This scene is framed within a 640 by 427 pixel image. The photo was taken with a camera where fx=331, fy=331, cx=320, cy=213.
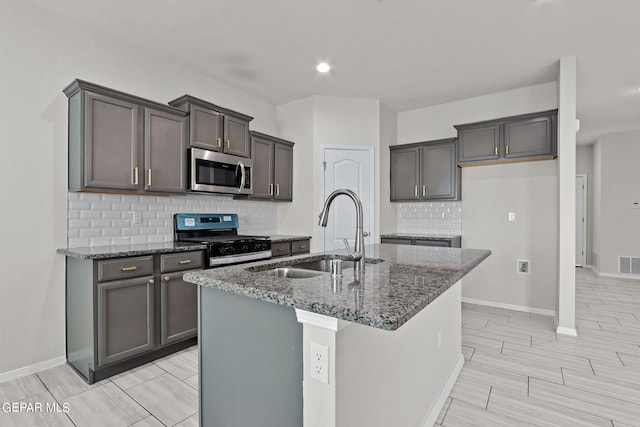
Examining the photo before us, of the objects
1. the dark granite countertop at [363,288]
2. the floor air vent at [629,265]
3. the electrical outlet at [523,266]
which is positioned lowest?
the floor air vent at [629,265]

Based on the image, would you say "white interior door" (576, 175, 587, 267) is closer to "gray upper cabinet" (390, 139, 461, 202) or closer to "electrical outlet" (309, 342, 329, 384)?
"gray upper cabinet" (390, 139, 461, 202)

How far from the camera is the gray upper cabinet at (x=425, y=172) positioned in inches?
173

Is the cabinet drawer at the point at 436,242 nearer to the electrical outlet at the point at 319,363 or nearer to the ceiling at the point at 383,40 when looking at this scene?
the ceiling at the point at 383,40

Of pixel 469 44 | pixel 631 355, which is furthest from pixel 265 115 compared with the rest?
pixel 631 355

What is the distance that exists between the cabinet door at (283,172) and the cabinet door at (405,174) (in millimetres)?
1497

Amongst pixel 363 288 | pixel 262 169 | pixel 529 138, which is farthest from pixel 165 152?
pixel 529 138

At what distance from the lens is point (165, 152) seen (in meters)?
3.01

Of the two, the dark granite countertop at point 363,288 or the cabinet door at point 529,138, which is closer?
the dark granite countertop at point 363,288

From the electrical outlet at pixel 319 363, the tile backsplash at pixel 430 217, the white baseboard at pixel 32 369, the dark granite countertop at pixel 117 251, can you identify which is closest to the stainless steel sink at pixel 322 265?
the electrical outlet at pixel 319 363

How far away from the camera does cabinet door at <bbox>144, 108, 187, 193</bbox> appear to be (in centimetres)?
287

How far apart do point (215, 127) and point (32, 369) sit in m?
2.51

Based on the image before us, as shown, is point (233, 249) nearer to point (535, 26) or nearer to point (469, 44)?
point (469, 44)

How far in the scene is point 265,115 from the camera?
15.1 ft

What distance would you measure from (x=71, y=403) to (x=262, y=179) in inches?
107
